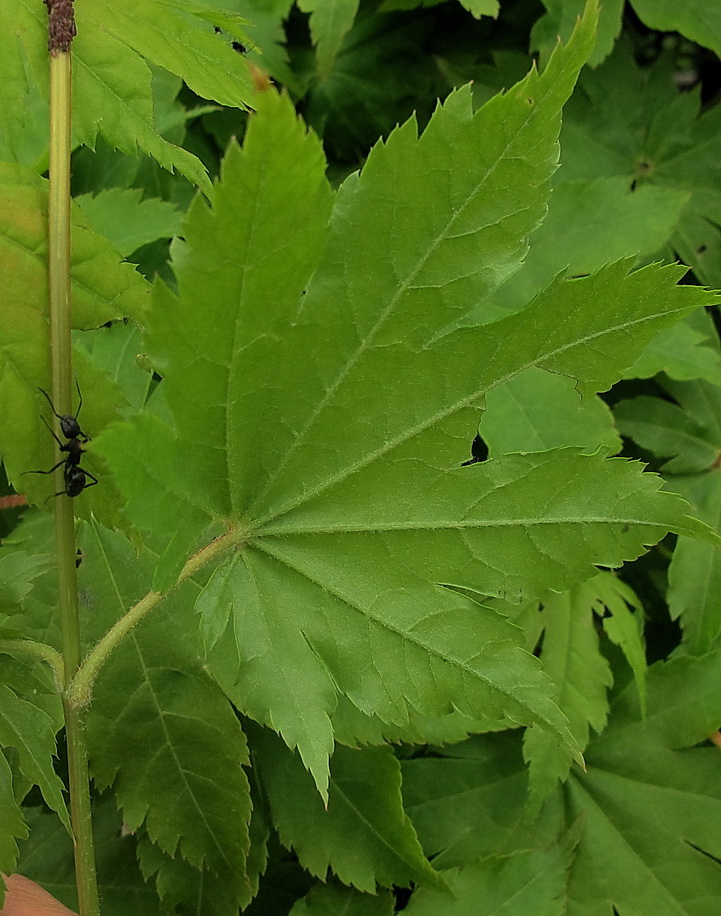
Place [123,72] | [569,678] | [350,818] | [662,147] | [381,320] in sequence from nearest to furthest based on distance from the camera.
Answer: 1. [381,320]
2. [123,72]
3. [350,818]
4. [569,678]
5. [662,147]

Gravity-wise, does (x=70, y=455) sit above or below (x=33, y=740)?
above

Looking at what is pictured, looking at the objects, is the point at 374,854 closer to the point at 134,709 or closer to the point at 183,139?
the point at 134,709

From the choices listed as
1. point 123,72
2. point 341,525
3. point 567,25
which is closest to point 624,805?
point 341,525

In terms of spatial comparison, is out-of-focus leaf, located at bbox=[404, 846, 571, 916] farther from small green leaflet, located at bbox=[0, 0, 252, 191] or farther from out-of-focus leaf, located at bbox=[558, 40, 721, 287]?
out-of-focus leaf, located at bbox=[558, 40, 721, 287]

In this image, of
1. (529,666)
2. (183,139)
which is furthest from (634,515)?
(183,139)

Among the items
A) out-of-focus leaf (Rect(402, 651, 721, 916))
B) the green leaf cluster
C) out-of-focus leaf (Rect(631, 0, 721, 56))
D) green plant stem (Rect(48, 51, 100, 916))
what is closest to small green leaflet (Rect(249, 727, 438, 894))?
the green leaf cluster

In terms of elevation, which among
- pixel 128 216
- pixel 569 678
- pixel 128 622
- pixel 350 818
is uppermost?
pixel 128 216

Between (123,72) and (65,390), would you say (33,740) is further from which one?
(123,72)
